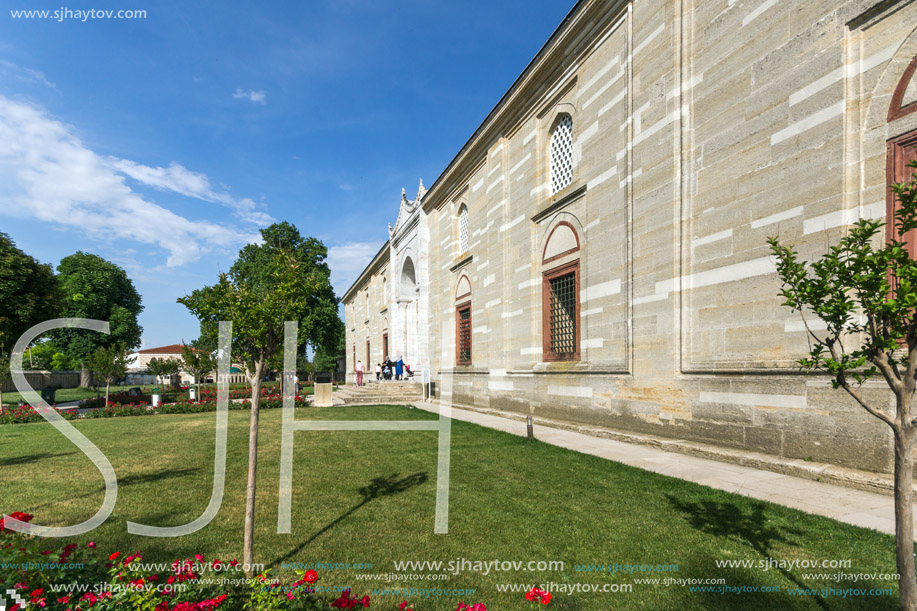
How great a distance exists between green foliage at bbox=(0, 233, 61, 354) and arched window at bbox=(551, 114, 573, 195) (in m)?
24.2

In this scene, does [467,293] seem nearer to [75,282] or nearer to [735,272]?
[735,272]

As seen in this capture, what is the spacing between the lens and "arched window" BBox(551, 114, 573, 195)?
43.4 feet

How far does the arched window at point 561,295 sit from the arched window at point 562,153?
4.99ft

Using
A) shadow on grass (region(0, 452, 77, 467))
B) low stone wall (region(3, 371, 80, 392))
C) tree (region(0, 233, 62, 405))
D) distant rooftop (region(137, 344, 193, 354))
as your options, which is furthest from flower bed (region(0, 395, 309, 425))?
distant rooftop (region(137, 344, 193, 354))

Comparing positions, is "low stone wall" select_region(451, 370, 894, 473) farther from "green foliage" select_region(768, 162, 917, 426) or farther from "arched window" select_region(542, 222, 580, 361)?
"green foliage" select_region(768, 162, 917, 426)

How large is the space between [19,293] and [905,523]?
30.7m

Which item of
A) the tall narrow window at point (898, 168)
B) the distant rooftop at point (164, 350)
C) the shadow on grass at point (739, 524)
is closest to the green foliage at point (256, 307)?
the shadow on grass at point (739, 524)

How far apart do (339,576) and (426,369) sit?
2005 cm

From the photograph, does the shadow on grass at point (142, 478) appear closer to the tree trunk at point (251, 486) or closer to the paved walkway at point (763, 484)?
the tree trunk at point (251, 486)

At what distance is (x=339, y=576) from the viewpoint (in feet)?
11.9

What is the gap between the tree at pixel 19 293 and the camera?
20.8 meters

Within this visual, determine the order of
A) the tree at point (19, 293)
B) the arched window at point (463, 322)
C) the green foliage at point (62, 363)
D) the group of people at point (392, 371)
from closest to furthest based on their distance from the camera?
the arched window at point (463, 322) → the tree at point (19, 293) → the group of people at point (392, 371) → the green foliage at point (62, 363)

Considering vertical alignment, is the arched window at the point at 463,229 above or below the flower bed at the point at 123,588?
above

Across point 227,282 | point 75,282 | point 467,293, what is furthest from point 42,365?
point 227,282
